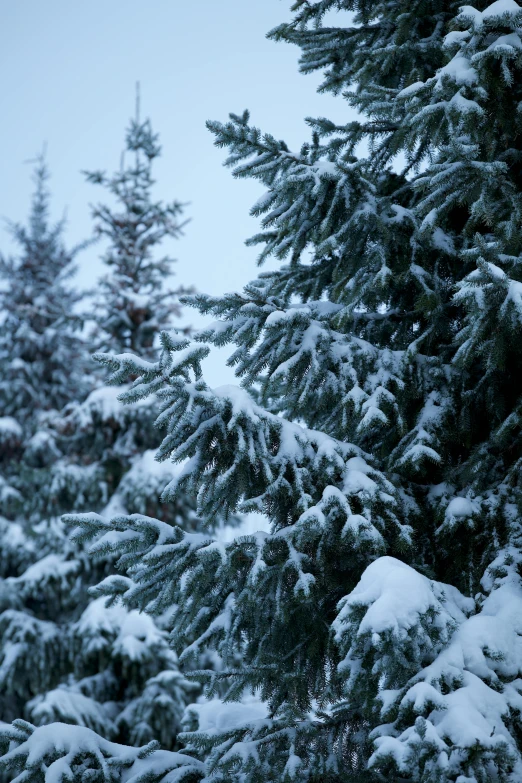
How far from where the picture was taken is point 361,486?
337cm

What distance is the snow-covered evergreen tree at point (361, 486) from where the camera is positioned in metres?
2.71

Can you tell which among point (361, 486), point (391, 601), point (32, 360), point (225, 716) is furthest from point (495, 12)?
point (32, 360)

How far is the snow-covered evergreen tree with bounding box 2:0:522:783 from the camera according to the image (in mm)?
2707

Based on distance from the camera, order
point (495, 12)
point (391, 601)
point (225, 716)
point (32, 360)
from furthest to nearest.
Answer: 1. point (32, 360)
2. point (225, 716)
3. point (495, 12)
4. point (391, 601)

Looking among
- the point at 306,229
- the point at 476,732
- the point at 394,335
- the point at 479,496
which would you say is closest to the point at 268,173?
the point at 306,229

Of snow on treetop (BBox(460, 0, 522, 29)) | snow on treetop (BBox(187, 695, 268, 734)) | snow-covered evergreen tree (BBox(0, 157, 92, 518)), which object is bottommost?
snow on treetop (BBox(187, 695, 268, 734))

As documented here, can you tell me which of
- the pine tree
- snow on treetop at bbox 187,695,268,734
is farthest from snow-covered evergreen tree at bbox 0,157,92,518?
snow on treetop at bbox 187,695,268,734

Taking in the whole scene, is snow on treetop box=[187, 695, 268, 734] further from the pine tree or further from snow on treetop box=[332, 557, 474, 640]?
the pine tree

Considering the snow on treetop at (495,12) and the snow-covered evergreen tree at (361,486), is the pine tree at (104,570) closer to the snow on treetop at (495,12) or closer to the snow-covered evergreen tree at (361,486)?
the snow-covered evergreen tree at (361,486)

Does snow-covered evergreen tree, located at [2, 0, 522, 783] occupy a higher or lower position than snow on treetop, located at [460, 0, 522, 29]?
lower

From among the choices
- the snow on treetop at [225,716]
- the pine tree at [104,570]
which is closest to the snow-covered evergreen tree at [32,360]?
the pine tree at [104,570]

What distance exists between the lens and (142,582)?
3529 millimetres

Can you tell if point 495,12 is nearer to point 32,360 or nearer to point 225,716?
point 225,716

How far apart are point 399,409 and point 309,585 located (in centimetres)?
112
